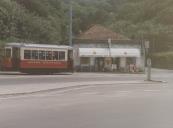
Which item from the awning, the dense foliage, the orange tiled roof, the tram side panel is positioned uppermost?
the dense foliage

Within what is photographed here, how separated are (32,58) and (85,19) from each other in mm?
45682

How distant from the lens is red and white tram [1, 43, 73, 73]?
51.3m

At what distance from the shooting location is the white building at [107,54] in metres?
66.2

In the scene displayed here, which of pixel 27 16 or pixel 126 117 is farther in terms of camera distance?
pixel 27 16

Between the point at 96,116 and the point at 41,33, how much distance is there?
184 feet

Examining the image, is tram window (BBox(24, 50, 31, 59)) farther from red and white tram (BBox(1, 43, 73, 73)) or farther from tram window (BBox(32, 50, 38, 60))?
tram window (BBox(32, 50, 38, 60))

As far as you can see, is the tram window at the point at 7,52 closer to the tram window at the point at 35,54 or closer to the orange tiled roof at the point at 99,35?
the tram window at the point at 35,54

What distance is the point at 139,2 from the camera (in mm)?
104188

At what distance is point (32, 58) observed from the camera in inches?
2036

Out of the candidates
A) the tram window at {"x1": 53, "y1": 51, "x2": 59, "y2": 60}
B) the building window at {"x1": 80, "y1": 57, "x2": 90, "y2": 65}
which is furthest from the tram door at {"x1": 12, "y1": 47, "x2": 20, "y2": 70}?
the building window at {"x1": 80, "y1": 57, "x2": 90, "y2": 65}

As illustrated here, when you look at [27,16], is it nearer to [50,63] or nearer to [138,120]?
[50,63]

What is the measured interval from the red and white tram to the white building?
39.0 ft

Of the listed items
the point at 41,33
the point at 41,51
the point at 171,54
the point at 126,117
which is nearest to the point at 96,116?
the point at 126,117

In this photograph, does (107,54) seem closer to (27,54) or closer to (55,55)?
(55,55)
